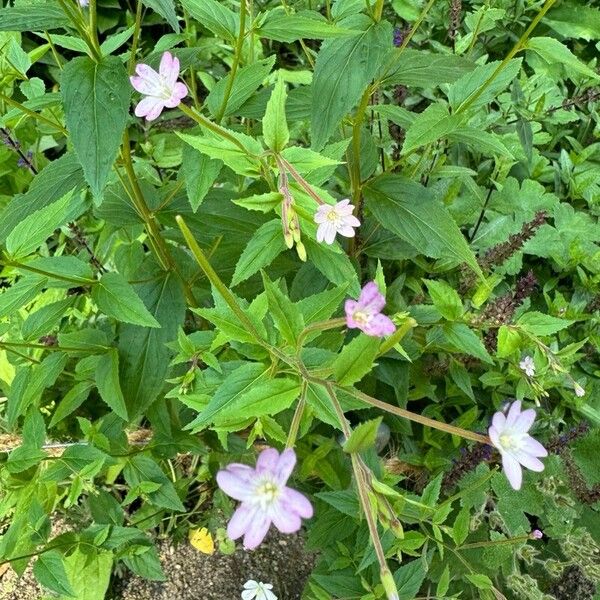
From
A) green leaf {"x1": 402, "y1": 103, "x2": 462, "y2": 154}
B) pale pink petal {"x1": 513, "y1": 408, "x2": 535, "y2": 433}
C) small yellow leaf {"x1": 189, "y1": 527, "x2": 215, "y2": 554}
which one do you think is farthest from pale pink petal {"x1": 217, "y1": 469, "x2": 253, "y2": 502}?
small yellow leaf {"x1": 189, "y1": 527, "x2": 215, "y2": 554}

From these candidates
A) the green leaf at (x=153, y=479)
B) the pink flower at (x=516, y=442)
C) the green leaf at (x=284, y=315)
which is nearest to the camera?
the pink flower at (x=516, y=442)

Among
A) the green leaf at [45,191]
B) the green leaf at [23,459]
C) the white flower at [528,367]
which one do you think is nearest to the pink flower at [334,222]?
the green leaf at [45,191]

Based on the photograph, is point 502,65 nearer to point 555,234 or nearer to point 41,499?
point 555,234

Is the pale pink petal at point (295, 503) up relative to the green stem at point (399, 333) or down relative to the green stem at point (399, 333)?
down

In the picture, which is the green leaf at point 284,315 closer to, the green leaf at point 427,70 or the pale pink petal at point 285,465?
the pale pink petal at point 285,465

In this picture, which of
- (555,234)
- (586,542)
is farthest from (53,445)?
(555,234)

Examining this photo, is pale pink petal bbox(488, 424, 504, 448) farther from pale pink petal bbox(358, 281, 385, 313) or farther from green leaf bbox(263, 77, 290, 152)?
green leaf bbox(263, 77, 290, 152)

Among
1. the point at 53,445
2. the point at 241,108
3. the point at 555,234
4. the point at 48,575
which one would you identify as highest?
the point at 241,108
